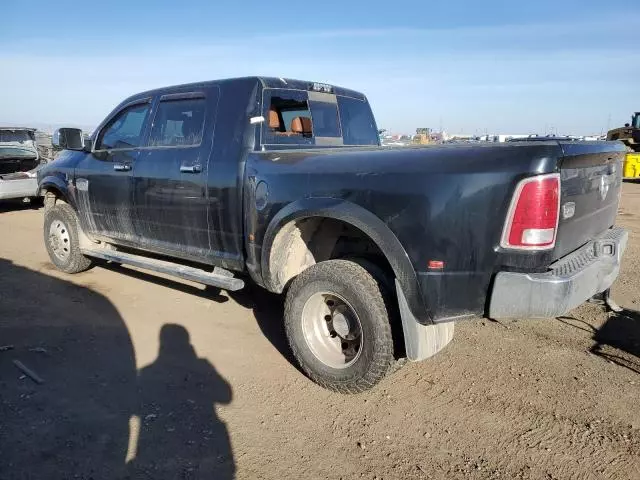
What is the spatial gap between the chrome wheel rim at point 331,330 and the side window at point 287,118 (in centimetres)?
139

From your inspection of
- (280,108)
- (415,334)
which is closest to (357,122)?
(280,108)

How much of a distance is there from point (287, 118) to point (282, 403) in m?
2.45

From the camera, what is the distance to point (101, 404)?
10.7 feet

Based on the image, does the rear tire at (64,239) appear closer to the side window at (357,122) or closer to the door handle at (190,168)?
the door handle at (190,168)

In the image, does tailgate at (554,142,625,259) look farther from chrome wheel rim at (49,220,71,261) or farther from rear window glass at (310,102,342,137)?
chrome wheel rim at (49,220,71,261)

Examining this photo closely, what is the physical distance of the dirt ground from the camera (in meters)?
2.70

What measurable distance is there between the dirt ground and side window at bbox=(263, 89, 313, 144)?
5.57 feet

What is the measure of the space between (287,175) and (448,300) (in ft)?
4.56

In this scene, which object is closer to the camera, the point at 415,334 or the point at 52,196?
the point at 415,334

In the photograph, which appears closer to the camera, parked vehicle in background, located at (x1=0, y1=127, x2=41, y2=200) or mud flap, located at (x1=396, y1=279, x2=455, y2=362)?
mud flap, located at (x1=396, y1=279, x2=455, y2=362)

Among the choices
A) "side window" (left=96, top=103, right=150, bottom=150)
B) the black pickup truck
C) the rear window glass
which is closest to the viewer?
the black pickup truck

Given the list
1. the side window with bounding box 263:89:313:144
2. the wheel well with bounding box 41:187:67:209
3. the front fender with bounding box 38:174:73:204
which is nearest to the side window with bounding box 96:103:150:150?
the front fender with bounding box 38:174:73:204

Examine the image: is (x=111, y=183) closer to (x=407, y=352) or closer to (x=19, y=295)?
(x=19, y=295)

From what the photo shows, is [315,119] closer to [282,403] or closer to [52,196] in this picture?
[282,403]
